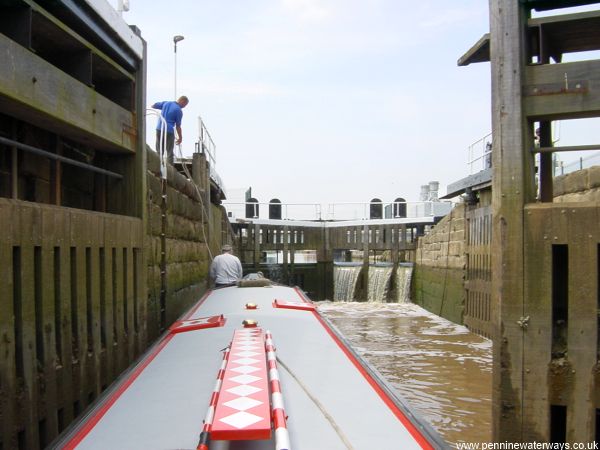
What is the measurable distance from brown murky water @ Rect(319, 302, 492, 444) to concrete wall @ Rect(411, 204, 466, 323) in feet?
1.64

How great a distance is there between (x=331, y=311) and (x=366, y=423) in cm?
1596

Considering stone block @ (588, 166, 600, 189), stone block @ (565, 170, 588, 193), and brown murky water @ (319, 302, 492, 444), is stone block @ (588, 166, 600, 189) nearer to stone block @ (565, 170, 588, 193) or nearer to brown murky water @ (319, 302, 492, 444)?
stone block @ (565, 170, 588, 193)

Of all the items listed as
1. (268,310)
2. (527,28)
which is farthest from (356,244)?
(527,28)

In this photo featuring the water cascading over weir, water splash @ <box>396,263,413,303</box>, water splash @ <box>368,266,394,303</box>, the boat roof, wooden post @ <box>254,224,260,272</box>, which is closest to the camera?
the boat roof

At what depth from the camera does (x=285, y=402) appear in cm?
302

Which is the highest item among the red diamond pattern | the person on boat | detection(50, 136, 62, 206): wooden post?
detection(50, 136, 62, 206): wooden post

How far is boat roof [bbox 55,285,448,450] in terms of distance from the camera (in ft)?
8.55

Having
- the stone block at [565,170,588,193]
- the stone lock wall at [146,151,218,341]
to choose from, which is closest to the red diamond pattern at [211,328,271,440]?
the stone lock wall at [146,151,218,341]

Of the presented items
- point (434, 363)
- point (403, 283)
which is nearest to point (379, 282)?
point (403, 283)

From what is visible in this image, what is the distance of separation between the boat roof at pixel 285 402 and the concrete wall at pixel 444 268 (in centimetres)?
995

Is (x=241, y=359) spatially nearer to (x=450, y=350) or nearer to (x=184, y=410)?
(x=184, y=410)

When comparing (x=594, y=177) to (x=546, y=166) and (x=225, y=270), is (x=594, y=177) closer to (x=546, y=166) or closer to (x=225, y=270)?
(x=546, y=166)

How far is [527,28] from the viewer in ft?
15.9

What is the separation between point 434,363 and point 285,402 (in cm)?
762
